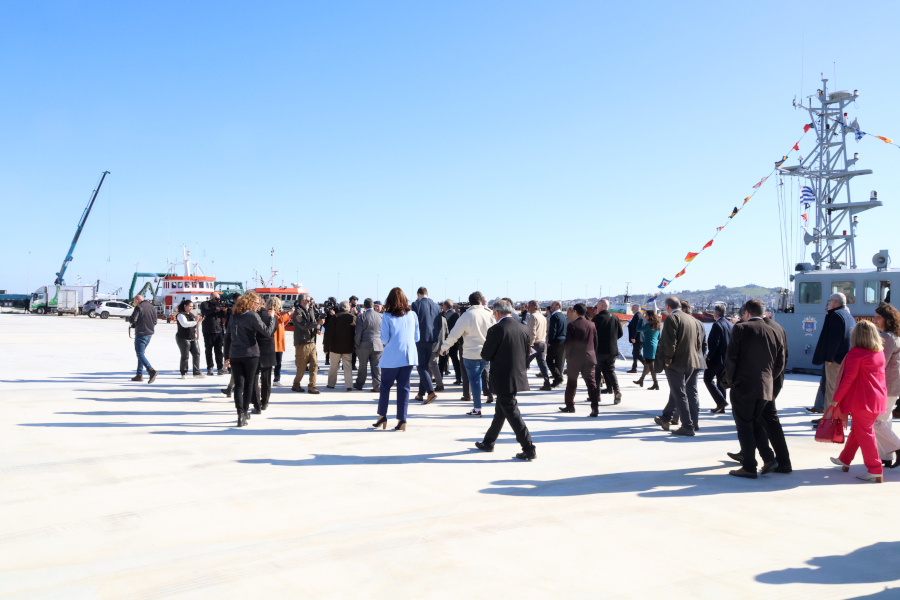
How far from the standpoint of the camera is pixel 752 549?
4164 millimetres

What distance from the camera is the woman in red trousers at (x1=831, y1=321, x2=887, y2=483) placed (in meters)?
5.77

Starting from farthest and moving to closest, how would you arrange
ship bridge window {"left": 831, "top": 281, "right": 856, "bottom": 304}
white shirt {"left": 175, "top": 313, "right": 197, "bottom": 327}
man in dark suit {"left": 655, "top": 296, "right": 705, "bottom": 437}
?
1. ship bridge window {"left": 831, "top": 281, "right": 856, "bottom": 304}
2. white shirt {"left": 175, "top": 313, "right": 197, "bottom": 327}
3. man in dark suit {"left": 655, "top": 296, "right": 705, "bottom": 437}

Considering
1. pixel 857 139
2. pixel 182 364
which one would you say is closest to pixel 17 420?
pixel 182 364

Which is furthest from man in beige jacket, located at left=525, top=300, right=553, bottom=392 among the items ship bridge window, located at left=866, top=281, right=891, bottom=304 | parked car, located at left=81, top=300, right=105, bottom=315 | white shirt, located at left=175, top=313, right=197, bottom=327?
parked car, located at left=81, top=300, right=105, bottom=315

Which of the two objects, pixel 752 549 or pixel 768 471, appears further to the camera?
pixel 768 471

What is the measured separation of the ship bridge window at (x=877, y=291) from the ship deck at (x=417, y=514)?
8.71 metres

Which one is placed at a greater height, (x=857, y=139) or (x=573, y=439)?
(x=857, y=139)

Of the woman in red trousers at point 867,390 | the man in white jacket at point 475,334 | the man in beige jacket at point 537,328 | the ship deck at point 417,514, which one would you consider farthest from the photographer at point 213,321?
the woman in red trousers at point 867,390

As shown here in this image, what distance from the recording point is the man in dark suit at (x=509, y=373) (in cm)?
642

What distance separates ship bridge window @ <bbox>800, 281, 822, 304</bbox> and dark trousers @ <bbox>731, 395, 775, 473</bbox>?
11.8m

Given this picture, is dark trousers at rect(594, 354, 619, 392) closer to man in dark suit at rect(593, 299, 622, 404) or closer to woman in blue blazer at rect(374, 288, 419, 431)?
man in dark suit at rect(593, 299, 622, 404)

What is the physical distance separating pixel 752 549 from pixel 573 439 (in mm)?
3498

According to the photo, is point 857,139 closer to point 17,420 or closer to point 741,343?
point 741,343

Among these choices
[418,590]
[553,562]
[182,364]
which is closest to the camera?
[418,590]
